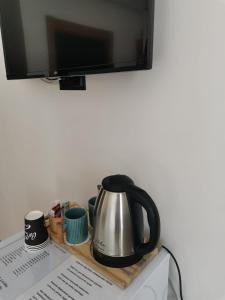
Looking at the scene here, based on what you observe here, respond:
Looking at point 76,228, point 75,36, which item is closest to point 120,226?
point 76,228

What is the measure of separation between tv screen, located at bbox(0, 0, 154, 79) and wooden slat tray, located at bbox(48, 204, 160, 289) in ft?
1.95

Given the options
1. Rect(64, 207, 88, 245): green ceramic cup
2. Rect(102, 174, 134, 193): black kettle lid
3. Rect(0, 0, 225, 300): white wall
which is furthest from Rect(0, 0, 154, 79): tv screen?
Rect(64, 207, 88, 245): green ceramic cup

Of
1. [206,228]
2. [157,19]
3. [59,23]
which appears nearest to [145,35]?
[157,19]

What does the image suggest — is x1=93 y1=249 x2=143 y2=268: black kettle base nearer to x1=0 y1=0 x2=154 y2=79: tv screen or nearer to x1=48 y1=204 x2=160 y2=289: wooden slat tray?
x1=48 y1=204 x2=160 y2=289: wooden slat tray

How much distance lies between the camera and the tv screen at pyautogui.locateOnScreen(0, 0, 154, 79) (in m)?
0.65

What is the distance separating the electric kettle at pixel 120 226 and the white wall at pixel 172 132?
0.16m

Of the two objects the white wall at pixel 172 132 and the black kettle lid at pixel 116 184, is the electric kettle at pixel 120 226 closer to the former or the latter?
the black kettle lid at pixel 116 184

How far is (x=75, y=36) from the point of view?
0.78 meters

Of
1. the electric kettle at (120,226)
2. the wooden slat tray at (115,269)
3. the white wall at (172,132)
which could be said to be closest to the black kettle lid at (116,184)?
the electric kettle at (120,226)

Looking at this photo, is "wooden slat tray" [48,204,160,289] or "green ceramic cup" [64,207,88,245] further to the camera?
"green ceramic cup" [64,207,88,245]

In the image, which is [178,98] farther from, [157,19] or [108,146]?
[108,146]

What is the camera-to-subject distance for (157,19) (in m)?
0.71

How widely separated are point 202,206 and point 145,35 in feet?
1.72

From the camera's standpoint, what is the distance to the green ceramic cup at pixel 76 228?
85 cm
